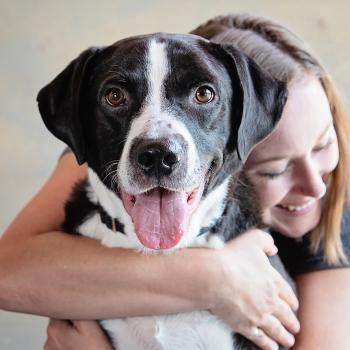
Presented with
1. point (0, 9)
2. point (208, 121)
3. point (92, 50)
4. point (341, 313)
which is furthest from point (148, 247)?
point (0, 9)

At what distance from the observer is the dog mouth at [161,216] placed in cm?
121

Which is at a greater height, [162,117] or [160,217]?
[162,117]

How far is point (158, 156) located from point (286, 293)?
50cm

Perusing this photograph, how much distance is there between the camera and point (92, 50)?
133 cm

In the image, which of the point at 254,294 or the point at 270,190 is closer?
the point at 254,294

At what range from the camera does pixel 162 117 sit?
118 cm

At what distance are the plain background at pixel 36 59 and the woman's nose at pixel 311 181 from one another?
107 centimetres

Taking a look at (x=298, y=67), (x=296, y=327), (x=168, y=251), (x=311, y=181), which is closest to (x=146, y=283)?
(x=168, y=251)

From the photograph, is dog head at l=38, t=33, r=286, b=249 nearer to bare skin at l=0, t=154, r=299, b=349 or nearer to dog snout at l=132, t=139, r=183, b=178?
dog snout at l=132, t=139, r=183, b=178

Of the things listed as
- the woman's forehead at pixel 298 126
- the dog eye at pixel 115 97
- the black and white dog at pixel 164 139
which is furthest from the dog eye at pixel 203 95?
the woman's forehead at pixel 298 126

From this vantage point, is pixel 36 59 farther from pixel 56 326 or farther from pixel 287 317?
pixel 287 317

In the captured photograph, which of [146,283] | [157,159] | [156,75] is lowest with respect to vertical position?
[146,283]

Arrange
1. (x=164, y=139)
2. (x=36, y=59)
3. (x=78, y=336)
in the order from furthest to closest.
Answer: (x=36, y=59)
(x=78, y=336)
(x=164, y=139)

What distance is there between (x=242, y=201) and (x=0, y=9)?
150 centimetres
